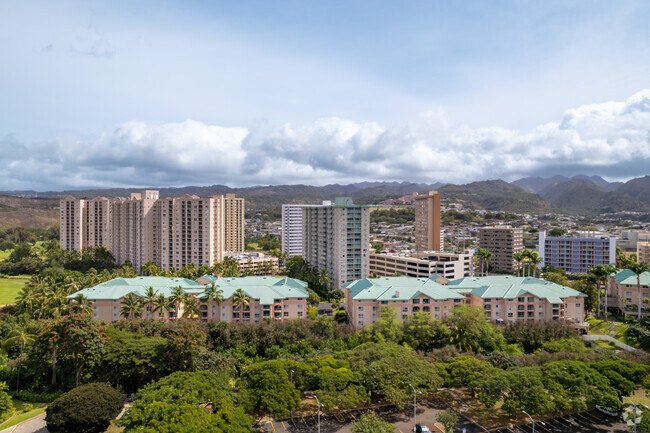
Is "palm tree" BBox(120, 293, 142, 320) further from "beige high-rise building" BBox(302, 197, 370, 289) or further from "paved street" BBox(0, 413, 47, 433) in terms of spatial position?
"beige high-rise building" BBox(302, 197, 370, 289)

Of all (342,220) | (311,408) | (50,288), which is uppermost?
(342,220)

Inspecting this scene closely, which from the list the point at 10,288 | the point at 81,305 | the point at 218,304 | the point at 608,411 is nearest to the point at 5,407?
the point at 81,305

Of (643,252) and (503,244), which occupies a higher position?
(503,244)

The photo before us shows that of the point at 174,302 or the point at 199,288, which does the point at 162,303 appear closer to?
the point at 174,302

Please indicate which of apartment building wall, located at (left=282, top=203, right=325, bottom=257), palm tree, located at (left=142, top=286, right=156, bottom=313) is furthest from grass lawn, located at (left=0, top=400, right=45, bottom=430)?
apartment building wall, located at (left=282, top=203, right=325, bottom=257)

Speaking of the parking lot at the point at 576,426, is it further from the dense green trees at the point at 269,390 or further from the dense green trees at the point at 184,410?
the dense green trees at the point at 184,410

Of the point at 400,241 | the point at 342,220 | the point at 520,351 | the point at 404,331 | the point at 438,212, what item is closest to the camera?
the point at 520,351

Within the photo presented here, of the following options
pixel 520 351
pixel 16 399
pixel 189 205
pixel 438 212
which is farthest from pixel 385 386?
pixel 438 212

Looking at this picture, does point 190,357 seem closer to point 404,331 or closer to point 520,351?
point 404,331
